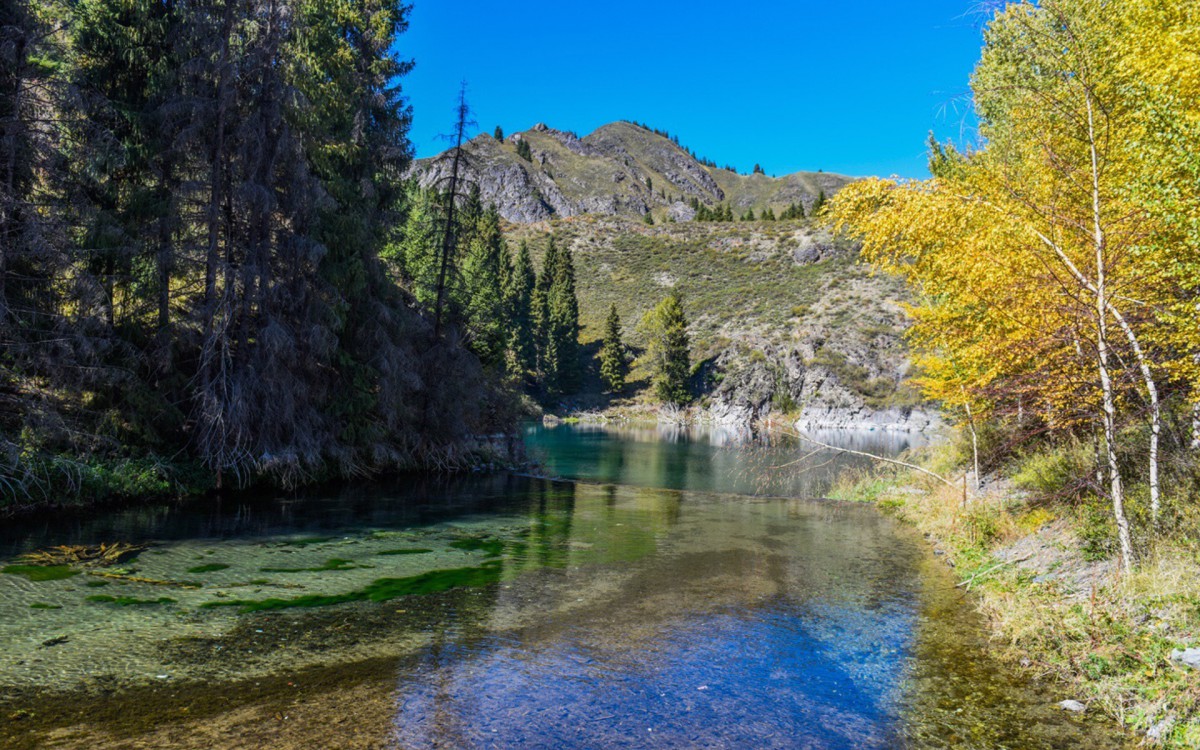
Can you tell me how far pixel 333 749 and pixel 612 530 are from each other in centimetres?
1037

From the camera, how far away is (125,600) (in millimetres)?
8586

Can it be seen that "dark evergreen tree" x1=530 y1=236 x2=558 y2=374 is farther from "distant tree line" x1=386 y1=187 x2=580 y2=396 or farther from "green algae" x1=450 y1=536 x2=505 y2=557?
"green algae" x1=450 y1=536 x2=505 y2=557

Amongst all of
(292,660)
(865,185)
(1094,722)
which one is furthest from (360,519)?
(1094,722)

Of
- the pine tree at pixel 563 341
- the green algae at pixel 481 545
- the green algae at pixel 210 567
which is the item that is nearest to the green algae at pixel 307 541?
the green algae at pixel 210 567

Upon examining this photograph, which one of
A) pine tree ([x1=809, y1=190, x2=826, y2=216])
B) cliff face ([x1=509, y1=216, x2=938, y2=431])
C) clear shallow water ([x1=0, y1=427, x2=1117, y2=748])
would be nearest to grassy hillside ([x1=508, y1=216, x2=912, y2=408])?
cliff face ([x1=509, y1=216, x2=938, y2=431])

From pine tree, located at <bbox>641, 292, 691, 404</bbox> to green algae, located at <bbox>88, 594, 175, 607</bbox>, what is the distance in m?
61.6

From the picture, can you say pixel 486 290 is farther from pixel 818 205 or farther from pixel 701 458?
pixel 818 205

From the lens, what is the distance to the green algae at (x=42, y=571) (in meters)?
9.30

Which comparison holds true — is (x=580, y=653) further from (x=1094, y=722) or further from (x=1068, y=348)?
(x=1068, y=348)

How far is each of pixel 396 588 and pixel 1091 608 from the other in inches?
337

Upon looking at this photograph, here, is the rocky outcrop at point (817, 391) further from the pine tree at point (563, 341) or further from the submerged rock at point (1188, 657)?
the submerged rock at point (1188, 657)

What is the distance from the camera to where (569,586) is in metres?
10.2

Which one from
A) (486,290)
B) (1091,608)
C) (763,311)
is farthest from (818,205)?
(1091,608)

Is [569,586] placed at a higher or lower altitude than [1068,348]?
lower
